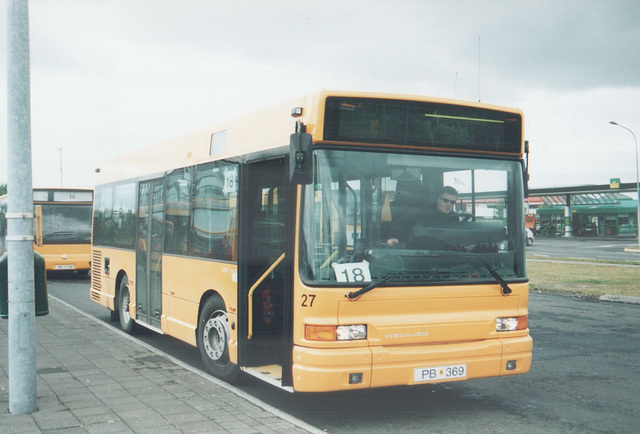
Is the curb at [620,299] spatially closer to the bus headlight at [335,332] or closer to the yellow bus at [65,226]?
the bus headlight at [335,332]

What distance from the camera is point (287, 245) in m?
6.04

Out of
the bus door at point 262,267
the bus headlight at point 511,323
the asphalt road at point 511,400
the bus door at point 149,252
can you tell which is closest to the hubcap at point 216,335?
the asphalt road at point 511,400

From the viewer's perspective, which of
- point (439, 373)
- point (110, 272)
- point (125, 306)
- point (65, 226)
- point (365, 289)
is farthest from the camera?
point (65, 226)

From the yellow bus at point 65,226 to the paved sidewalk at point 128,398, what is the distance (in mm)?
12188

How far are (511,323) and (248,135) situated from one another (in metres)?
3.23

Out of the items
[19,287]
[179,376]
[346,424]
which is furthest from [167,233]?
[346,424]

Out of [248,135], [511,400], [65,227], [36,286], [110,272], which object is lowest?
[511,400]

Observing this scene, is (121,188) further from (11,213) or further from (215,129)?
(11,213)

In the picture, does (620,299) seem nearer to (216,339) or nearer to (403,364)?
(216,339)

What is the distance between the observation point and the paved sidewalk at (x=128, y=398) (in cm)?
548

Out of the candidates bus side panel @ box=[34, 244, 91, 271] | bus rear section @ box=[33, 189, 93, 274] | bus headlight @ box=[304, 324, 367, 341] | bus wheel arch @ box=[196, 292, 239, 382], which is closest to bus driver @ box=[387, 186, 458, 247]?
bus headlight @ box=[304, 324, 367, 341]

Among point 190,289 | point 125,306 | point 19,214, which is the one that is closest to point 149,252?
point 125,306

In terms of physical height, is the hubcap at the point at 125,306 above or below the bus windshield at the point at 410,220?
below

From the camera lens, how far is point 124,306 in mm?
11328
